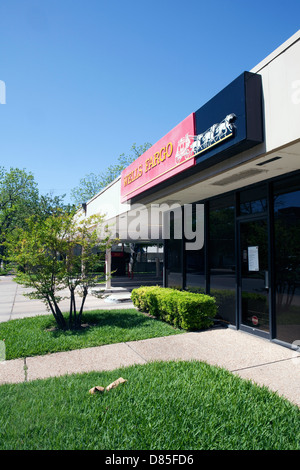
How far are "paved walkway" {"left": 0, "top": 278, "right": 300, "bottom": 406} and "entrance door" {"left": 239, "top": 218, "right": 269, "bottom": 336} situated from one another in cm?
36

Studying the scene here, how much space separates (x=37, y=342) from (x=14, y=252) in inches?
85.2

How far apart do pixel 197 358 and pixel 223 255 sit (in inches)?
127

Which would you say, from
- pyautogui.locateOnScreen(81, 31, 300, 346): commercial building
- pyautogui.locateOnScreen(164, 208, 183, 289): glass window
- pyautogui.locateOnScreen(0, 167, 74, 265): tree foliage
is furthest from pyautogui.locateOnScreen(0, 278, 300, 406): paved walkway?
pyautogui.locateOnScreen(0, 167, 74, 265): tree foliage

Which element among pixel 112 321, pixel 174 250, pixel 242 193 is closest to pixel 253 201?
pixel 242 193

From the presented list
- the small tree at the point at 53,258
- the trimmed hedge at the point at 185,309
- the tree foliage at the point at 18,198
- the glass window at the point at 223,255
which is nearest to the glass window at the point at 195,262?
the glass window at the point at 223,255

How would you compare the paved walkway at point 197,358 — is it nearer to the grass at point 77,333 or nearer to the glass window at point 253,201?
the grass at point 77,333

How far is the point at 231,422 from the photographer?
2883mm

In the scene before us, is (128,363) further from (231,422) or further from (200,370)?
(231,422)

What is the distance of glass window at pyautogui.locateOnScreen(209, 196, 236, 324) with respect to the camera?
23.9 ft

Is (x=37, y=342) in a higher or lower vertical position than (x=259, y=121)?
lower

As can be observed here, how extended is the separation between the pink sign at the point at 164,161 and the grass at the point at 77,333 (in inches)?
135

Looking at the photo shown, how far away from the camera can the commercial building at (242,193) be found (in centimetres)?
448

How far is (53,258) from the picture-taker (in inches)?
280
